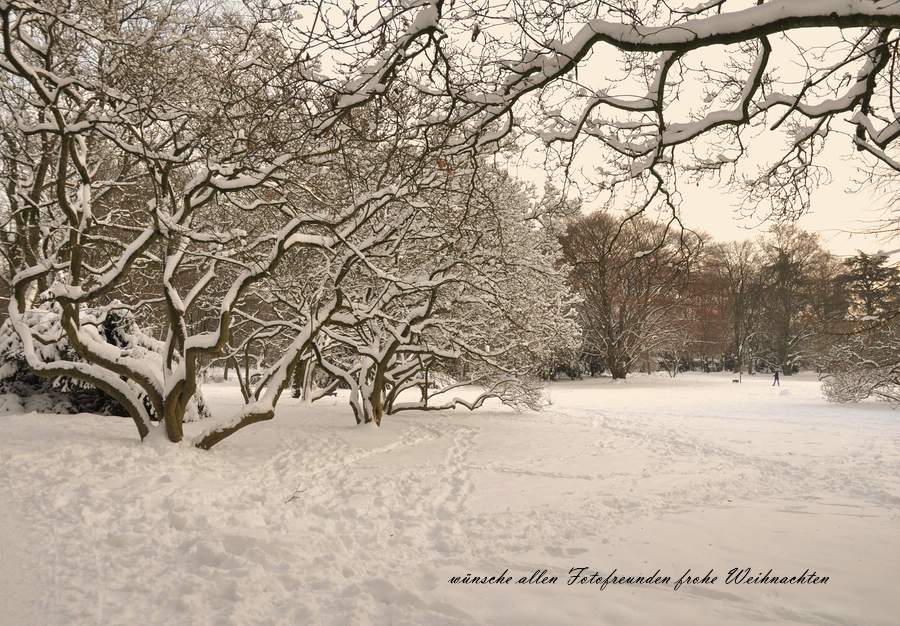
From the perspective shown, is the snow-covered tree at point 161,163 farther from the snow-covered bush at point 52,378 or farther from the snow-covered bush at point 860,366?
the snow-covered bush at point 860,366

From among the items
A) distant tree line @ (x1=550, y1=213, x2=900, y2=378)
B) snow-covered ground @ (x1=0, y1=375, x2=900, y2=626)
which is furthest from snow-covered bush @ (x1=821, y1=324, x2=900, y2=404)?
distant tree line @ (x1=550, y1=213, x2=900, y2=378)

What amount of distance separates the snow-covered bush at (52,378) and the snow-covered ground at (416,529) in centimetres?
160

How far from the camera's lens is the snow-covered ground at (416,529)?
3.38 meters

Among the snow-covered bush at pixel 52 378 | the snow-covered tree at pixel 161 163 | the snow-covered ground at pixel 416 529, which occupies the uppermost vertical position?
the snow-covered tree at pixel 161 163

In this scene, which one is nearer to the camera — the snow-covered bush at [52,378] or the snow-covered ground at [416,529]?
the snow-covered ground at [416,529]

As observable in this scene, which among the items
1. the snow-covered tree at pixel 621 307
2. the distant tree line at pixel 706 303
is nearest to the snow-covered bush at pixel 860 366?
the distant tree line at pixel 706 303

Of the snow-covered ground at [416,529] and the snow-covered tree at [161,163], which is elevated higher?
the snow-covered tree at [161,163]

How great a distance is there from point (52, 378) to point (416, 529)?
8.19 meters

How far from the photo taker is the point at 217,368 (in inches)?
1519

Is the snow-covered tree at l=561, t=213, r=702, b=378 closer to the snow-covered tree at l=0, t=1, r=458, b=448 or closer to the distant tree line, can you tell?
the distant tree line

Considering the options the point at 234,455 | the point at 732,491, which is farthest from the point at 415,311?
the point at 732,491

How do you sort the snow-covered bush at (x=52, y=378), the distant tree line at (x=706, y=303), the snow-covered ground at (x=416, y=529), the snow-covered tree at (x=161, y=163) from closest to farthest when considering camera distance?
the snow-covered ground at (x=416, y=529)
the snow-covered tree at (x=161, y=163)
the snow-covered bush at (x=52, y=378)
the distant tree line at (x=706, y=303)

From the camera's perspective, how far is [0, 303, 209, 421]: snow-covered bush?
9.37 metres

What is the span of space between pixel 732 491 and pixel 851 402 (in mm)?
15218
